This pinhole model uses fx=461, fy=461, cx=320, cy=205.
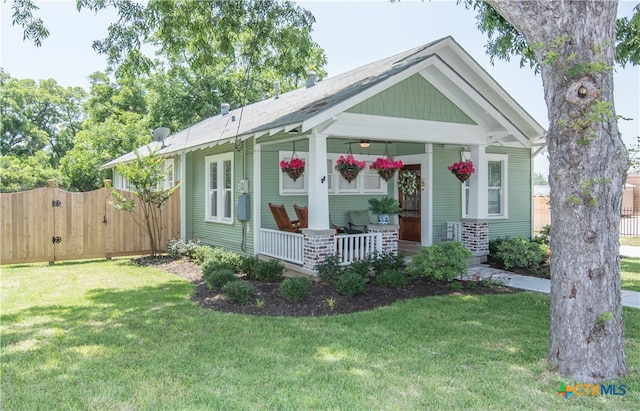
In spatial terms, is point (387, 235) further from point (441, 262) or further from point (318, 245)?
point (318, 245)

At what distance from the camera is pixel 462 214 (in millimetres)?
12242

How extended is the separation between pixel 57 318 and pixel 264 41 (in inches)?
292

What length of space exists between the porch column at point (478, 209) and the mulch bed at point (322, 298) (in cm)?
259

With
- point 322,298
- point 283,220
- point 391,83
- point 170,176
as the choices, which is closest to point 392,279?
point 322,298

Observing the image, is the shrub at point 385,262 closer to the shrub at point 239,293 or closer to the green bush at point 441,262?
the green bush at point 441,262

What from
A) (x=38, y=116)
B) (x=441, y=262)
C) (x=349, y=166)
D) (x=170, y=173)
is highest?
(x=38, y=116)

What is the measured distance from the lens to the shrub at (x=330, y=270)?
775 centimetres

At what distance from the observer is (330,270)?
783 cm

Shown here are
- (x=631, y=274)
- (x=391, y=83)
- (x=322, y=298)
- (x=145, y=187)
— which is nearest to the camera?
(x=322, y=298)

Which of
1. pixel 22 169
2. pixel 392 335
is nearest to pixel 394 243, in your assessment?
pixel 392 335

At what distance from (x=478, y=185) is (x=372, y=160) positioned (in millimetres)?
2581

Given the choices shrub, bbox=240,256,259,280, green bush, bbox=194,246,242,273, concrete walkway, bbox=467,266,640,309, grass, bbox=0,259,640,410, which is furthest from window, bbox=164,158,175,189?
concrete walkway, bbox=467,266,640,309

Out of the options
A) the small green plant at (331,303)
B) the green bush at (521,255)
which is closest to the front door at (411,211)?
the green bush at (521,255)

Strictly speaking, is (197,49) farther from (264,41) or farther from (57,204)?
(57,204)
